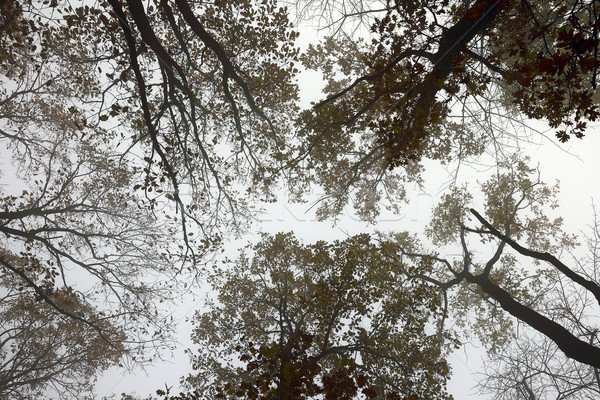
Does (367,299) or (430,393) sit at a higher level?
(367,299)

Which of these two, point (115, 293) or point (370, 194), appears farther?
point (370, 194)

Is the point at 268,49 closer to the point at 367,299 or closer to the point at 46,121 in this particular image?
the point at 367,299

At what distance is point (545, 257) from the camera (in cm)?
512

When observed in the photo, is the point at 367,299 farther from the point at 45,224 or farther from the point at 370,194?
the point at 45,224

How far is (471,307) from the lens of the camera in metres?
12.1

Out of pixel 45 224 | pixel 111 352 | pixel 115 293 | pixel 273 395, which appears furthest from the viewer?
pixel 111 352

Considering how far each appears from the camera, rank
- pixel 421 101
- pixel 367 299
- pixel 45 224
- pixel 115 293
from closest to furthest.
Result: pixel 421 101 → pixel 367 299 → pixel 45 224 → pixel 115 293

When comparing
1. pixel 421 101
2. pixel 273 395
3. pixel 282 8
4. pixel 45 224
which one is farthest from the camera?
pixel 45 224

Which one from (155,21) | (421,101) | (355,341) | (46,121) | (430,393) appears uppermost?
(155,21)

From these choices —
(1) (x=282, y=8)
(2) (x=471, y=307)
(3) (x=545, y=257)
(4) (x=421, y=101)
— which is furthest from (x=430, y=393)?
(1) (x=282, y=8)

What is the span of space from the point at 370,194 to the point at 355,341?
18.1 ft

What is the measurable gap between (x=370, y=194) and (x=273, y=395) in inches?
311

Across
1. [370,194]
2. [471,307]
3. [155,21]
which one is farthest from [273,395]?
[471,307]

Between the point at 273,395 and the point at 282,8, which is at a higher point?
the point at 282,8
